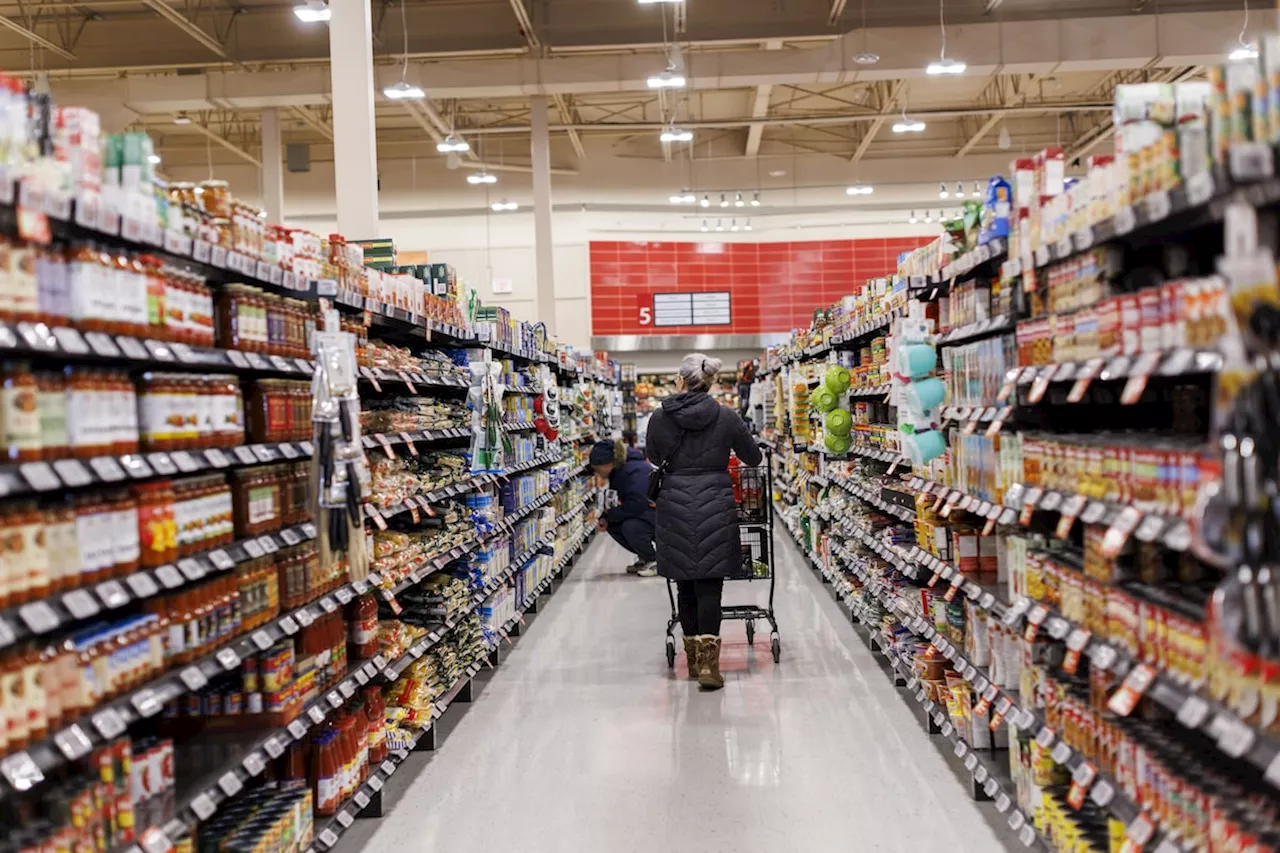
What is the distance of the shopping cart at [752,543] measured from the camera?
23.5ft

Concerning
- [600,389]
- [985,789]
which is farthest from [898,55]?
Answer: [985,789]

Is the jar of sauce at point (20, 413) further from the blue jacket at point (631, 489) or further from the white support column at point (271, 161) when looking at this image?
the white support column at point (271, 161)

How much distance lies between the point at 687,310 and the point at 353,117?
47.9ft

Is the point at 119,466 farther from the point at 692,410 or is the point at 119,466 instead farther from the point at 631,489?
the point at 631,489

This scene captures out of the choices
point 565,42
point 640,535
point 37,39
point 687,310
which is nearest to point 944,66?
point 565,42

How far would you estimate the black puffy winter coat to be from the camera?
6.49 metres

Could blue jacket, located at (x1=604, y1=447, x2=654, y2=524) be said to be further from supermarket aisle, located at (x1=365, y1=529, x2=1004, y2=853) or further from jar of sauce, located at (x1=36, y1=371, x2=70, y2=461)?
jar of sauce, located at (x1=36, y1=371, x2=70, y2=461)

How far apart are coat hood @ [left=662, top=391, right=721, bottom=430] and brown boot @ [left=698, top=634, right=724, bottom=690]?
51.1 inches

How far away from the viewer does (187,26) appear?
501 inches

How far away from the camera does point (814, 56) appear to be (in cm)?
1371

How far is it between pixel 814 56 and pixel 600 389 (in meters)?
5.49

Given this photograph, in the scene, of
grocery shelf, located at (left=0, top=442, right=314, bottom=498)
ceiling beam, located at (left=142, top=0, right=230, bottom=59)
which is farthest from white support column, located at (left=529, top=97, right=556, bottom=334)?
grocery shelf, located at (left=0, top=442, right=314, bottom=498)

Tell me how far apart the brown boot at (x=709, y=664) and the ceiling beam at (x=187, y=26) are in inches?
388

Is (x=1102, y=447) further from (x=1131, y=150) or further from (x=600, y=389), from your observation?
(x=600, y=389)
